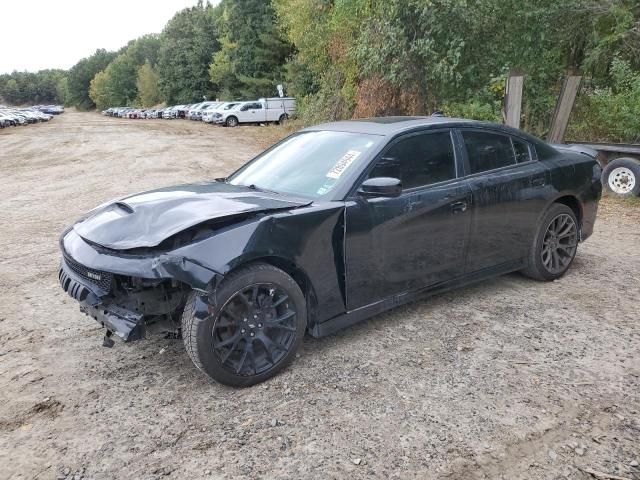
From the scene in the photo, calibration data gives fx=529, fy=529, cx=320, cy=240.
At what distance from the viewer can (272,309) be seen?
3.28 meters

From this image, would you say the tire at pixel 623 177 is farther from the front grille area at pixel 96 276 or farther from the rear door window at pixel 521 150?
the front grille area at pixel 96 276

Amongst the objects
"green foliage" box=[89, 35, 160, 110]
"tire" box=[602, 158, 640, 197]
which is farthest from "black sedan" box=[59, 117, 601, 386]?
"green foliage" box=[89, 35, 160, 110]

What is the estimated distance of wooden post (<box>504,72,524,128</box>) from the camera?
1031 cm

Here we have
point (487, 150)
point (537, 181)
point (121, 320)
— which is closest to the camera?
point (121, 320)

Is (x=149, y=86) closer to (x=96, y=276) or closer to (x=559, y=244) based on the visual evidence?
(x=559, y=244)

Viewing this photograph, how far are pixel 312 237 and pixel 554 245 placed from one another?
2.73m

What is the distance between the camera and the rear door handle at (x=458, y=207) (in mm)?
4051

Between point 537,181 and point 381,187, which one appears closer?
point 381,187

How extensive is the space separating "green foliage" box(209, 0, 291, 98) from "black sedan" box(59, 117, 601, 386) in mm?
38069

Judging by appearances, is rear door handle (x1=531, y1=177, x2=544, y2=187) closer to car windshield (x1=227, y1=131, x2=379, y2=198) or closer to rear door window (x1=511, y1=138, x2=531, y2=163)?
rear door window (x1=511, y1=138, x2=531, y2=163)

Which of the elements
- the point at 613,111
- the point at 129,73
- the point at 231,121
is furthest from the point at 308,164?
the point at 129,73

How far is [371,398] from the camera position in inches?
123

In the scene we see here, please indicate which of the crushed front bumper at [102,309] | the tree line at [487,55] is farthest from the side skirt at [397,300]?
the tree line at [487,55]

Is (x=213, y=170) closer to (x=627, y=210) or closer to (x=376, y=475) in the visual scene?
(x=627, y=210)
